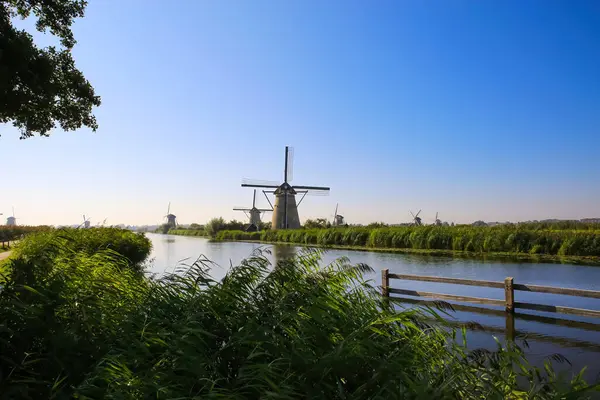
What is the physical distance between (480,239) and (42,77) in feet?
79.9

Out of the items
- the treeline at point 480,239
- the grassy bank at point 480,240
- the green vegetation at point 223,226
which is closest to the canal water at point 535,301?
the grassy bank at point 480,240

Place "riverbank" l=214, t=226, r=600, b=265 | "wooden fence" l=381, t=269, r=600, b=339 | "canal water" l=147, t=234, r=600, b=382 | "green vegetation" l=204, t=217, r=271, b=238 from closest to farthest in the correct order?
"canal water" l=147, t=234, r=600, b=382 → "wooden fence" l=381, t=269, r=600, b=339 → "riverbank" l=214, t=226, r=600, b=265 → "green vegetation" l=204, t=217, r=271, b=238

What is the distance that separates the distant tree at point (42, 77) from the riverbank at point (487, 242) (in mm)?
13105

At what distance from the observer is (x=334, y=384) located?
9.32 ft

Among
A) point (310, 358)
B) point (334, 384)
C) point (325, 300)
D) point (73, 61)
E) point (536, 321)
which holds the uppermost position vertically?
point (73, 61)

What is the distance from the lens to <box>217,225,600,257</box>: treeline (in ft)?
74.6

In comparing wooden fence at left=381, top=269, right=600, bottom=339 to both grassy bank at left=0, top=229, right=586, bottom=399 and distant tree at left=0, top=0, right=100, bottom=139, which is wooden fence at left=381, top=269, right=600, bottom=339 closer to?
grassy bank at left=0, top=229, right=586, bottom=399

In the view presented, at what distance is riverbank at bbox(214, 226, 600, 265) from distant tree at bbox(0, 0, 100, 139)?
43.0 ft

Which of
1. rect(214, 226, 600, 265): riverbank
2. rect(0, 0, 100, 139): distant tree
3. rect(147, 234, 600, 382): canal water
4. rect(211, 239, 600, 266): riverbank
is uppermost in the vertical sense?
rect(0, 0, 100, 139): distant tree

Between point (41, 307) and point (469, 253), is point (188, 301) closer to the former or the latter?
point (41, 307)

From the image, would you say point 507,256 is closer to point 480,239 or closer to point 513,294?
point 480,239

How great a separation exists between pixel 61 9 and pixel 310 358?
11.3 metres

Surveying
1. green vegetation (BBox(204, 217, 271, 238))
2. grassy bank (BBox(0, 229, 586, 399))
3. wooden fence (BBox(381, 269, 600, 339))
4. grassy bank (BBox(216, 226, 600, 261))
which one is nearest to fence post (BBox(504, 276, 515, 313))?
wooden fence (BBox(381, 269, 600, 339))

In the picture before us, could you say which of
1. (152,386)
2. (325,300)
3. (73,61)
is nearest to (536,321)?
(325,300)
